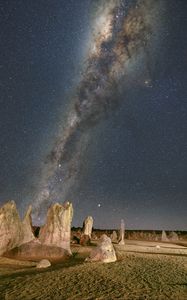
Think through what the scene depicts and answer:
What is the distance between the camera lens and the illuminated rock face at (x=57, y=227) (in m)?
25.3

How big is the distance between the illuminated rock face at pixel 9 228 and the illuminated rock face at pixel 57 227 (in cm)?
172

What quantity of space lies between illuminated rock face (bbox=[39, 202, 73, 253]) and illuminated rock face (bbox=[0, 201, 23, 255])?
1.72 meters

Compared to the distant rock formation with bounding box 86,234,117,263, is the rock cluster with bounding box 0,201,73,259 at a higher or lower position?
higher

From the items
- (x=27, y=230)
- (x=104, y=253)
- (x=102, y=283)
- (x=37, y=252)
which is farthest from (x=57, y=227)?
(x=102, y=283)

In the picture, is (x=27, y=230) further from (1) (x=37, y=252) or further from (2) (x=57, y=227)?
(1) (x=37, y=252)

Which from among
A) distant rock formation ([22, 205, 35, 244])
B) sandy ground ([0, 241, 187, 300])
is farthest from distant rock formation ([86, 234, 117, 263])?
distant rock formation ([22, 205, 35, 244])

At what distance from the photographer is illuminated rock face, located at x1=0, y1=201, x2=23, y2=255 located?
78.7 feet

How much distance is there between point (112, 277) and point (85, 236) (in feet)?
77.7

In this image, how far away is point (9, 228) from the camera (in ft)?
80.8

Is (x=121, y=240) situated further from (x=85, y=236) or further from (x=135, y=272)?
(x=135, y=272)

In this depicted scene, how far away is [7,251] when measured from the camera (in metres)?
24.0

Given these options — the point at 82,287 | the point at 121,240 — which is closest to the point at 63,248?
the point at 82,287

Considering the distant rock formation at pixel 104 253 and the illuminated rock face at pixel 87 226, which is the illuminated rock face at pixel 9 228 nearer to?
the distant rock formation at pixel 104 253

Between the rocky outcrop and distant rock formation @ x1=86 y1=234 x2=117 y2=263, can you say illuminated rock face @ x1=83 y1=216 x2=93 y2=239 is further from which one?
distant rock formation @ x1=86 y1=234 x2=117 y2=263
